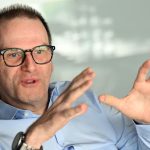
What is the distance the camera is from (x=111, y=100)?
104 cm

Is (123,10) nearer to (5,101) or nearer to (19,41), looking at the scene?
(19,41)

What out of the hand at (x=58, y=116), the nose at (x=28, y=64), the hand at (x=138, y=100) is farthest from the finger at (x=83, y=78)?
the nose at (x=28, y=64)

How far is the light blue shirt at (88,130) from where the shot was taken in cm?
124

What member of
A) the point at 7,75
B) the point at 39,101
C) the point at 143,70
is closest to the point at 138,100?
the point at 143,70

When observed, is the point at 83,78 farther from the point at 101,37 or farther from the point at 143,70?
the point at 101,37

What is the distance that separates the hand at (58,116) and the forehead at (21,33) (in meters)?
0.36

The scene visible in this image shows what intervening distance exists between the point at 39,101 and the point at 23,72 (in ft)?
0.41

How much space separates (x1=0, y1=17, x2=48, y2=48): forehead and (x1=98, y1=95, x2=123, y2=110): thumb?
0.40 metres

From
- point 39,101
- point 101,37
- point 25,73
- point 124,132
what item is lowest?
point 124,132

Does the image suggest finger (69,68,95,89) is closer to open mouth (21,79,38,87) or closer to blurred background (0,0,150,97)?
open mouth (21,79,38,87)

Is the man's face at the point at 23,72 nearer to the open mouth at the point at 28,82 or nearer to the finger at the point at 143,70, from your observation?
the open mouth at the point at 28,82

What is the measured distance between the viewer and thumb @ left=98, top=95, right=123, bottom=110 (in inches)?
39.0

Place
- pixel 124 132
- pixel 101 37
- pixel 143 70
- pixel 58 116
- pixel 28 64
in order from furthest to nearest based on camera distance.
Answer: pixel 101 37, pixel 124 132, pixel 28 64, pixel 143 70, pixel 58 116

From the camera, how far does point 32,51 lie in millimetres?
1271
